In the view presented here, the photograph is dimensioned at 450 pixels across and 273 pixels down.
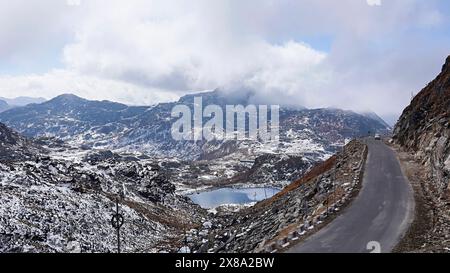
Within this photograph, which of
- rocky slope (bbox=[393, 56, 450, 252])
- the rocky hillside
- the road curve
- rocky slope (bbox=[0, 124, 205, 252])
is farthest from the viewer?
rocky slope (bbox=[0, 124, 205, 252])

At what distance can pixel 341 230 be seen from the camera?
29578mm

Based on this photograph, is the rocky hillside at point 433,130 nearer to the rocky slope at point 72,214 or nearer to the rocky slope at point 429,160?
the rocky slope at point 429,160

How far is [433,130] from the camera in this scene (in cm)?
5856

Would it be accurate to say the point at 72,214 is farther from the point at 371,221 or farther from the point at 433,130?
the point at 433,130

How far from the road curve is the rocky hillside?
329 cm

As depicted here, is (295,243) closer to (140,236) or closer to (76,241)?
(76,241)

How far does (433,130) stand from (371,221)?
3327 centimetres

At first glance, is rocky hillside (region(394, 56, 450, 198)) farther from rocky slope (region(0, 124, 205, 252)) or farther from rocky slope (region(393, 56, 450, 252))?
rocky slope (region(0, 124, 205, 252))

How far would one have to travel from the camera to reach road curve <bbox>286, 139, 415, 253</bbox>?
26422mm

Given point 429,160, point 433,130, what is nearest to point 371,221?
point 429,160

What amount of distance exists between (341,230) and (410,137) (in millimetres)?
49033

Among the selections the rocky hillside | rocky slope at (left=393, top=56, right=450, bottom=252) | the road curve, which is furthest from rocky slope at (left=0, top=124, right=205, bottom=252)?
the rocky hillside

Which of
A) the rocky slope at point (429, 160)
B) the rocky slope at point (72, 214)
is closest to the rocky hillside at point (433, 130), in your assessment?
the rocky slope at point (429, 160)
